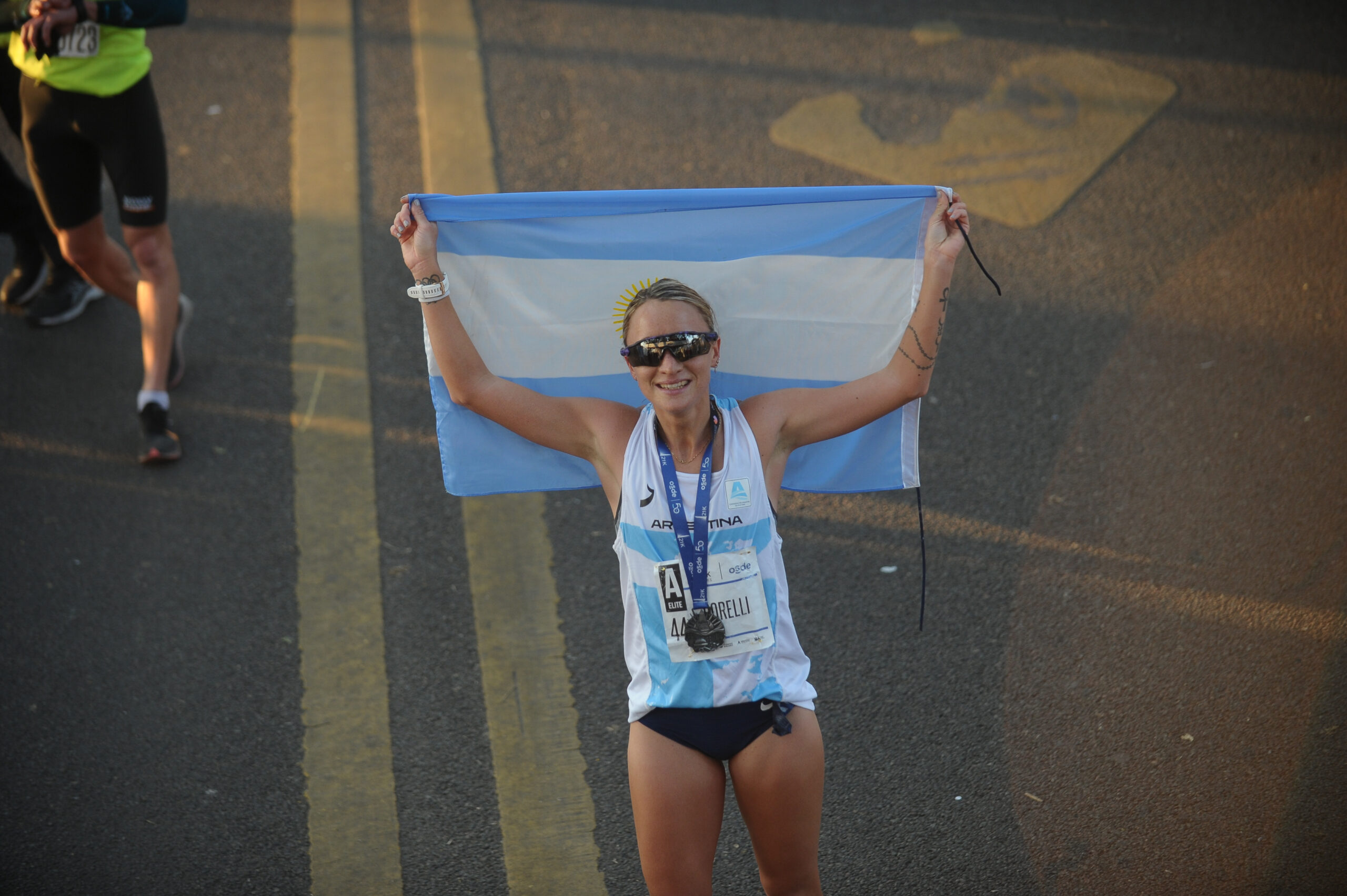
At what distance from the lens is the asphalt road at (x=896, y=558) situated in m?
3.58

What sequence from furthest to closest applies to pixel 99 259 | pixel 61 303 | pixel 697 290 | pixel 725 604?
pixel 61 303 < pixel 99 259 < pixel 697 290 < pixel 725 604

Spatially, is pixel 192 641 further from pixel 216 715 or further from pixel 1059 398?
pixel 1059 398

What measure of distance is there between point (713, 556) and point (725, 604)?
14 centimetres

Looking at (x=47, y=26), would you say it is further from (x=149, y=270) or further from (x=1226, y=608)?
(x=1226, y=608)

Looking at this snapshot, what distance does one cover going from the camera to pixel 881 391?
3291 millimetres

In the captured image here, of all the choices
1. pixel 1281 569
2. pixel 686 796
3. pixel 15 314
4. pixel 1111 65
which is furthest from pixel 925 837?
pixel 1111 65

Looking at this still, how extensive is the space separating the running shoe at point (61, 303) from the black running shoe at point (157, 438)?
1192 mm

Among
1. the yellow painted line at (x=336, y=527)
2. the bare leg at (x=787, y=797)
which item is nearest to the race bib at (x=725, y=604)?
the bare leg at (x=787, y=797)

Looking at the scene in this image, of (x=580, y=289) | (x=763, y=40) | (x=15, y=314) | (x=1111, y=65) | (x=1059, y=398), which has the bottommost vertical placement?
(x=1059, y=398)

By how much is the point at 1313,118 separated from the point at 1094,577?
4.11 metres

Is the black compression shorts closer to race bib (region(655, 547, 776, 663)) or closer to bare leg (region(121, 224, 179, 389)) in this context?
bare leg (region(121, 224, 179, 389))

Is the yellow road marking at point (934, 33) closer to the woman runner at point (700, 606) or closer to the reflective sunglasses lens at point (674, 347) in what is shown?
the woman runner at point (700, 606)

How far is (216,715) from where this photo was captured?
3.92 metres

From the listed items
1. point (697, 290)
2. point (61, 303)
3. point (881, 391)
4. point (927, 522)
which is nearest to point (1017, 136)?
point (927, 522)
